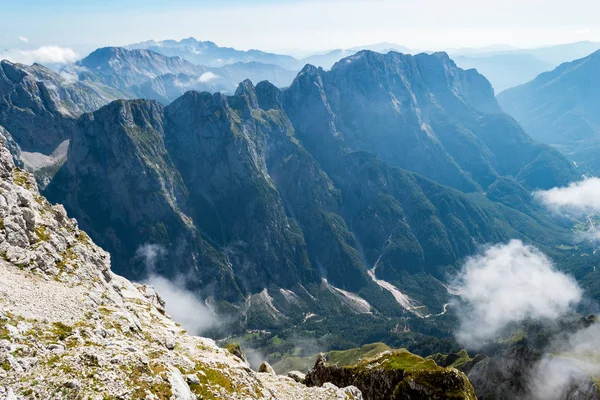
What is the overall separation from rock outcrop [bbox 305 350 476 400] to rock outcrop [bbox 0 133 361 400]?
1376cm

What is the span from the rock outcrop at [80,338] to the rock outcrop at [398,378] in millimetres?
13764

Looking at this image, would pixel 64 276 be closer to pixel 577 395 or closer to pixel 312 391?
pixel 312 391

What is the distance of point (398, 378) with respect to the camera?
9469 centimetres

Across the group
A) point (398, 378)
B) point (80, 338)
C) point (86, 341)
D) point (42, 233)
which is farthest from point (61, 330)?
point (398, 378)

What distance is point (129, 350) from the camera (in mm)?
59656

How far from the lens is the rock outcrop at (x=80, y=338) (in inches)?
1955

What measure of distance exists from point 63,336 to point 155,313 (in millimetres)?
43759

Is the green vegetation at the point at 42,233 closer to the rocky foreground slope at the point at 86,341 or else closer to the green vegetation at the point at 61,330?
the rocky foreground slope at the point at 86,341

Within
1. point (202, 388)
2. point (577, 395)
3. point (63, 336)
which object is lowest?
point (577, 395)

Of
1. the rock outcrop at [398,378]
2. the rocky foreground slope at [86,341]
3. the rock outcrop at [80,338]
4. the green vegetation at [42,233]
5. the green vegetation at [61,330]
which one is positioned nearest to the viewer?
the rock outcrop at [80,338]

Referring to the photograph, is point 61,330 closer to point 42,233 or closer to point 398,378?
point 42,233

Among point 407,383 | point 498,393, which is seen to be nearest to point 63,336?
point 407,383

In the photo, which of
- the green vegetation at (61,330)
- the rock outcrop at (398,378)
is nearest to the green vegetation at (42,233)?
the green vegetation at (61,330)

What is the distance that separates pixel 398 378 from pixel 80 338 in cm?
6764
